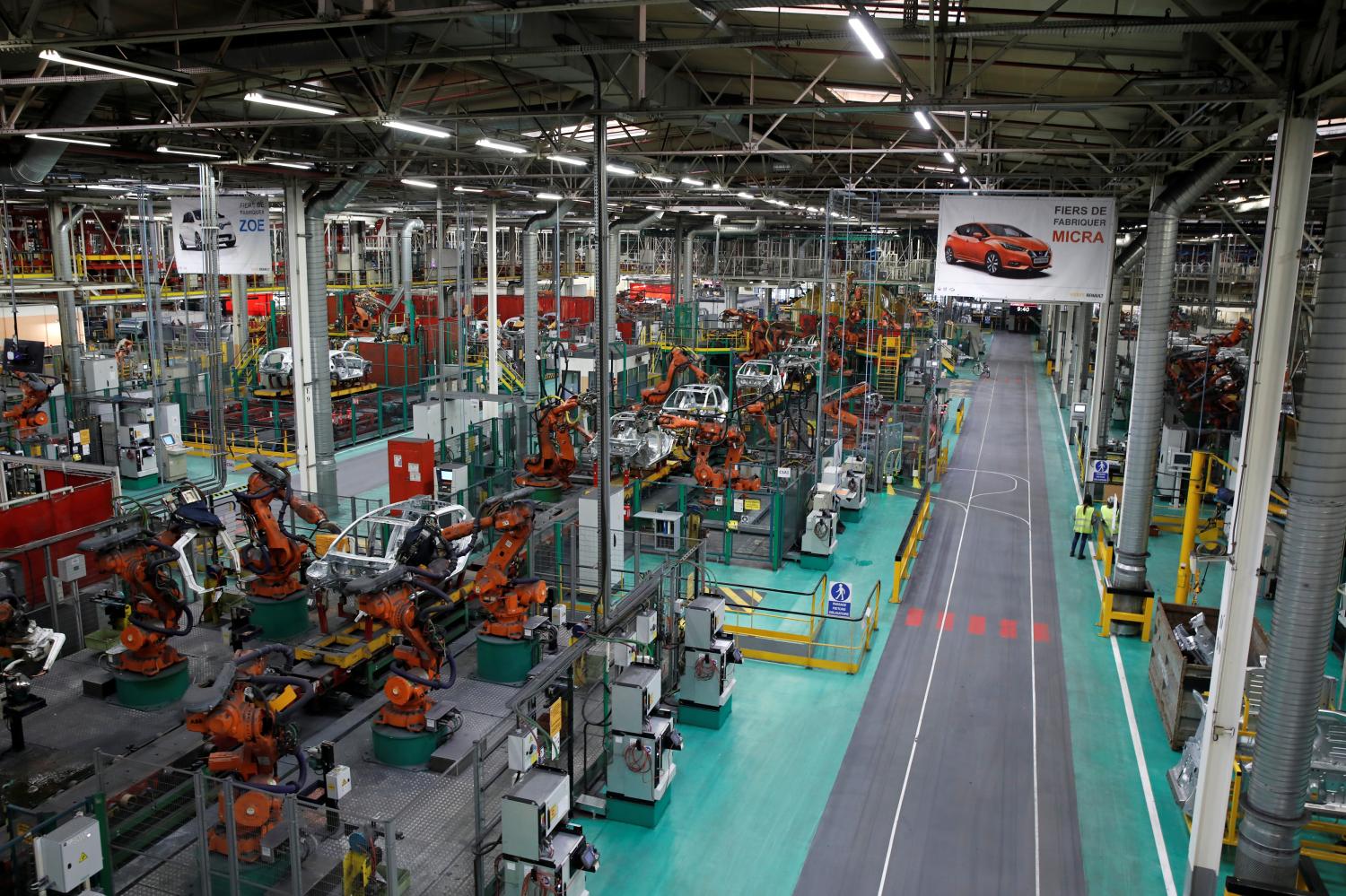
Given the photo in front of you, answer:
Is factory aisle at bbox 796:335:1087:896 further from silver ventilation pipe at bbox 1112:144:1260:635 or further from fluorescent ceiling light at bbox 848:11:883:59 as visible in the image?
fluorescent ceiling light at bbox 848:11:883:59

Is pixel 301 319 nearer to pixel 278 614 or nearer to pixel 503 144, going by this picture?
pixel 503 144

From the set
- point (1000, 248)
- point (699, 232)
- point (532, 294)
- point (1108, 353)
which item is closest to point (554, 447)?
point (532, 294)

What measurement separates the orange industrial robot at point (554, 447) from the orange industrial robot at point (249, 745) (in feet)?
35.4

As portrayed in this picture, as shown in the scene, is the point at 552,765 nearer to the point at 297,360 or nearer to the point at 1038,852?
the point at 1038,852

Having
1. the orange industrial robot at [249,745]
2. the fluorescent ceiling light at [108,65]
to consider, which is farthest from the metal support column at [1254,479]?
the fluorescent ceiling light at [108,65]

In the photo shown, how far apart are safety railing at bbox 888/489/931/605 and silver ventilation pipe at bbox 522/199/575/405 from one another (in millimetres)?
9832

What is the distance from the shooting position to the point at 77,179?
22.4 meters

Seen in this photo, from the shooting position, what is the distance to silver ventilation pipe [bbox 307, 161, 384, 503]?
18.1 metres

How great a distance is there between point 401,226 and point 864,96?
1129 inches

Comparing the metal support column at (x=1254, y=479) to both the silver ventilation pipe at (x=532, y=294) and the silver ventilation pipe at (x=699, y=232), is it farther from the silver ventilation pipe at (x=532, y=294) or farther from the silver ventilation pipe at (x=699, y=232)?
the silver ventilation pipe at (x=699, y=232)

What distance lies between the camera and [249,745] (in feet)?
27.0

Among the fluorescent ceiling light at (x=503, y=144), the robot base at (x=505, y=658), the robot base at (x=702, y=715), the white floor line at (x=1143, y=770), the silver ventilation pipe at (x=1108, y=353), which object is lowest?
the white floor line at (x=1143, y=770)

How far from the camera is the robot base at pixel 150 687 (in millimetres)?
11008

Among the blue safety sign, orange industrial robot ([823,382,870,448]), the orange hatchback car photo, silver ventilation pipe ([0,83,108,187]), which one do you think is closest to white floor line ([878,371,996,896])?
the blue safety sign
